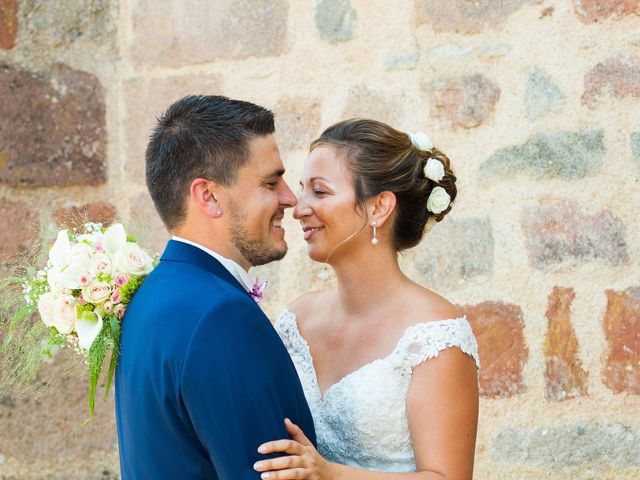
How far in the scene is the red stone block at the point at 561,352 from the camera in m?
3.36

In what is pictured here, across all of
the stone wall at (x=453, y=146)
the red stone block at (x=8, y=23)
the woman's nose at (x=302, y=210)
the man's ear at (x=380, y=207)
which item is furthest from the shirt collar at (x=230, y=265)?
the red stone block at (x=8, y=23)

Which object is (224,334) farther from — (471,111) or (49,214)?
(49,214)

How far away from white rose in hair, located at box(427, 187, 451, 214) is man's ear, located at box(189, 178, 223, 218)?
2.87 ft

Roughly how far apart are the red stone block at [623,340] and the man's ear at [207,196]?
62.5 inches

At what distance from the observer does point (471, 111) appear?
3.57 m

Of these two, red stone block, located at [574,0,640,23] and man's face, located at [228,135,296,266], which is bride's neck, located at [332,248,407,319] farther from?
red stone block, located at [574,0,640,23]

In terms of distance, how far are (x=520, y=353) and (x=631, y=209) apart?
0.65 meters

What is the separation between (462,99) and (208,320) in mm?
1832

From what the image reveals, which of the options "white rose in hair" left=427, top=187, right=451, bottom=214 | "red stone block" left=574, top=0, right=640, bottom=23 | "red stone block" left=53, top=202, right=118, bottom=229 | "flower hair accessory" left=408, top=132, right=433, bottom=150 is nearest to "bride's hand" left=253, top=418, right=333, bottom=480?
"white rose in hair" left=427, top=187, right=451, bottom=214

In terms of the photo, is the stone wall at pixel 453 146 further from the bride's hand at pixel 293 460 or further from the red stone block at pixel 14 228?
the bride's hand at pixel 293 460

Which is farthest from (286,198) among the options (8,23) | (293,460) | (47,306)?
(8,23)

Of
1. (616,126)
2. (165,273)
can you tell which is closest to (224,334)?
(165,273)

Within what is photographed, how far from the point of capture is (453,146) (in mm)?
3584

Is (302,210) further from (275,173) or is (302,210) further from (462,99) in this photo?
(462,99)
